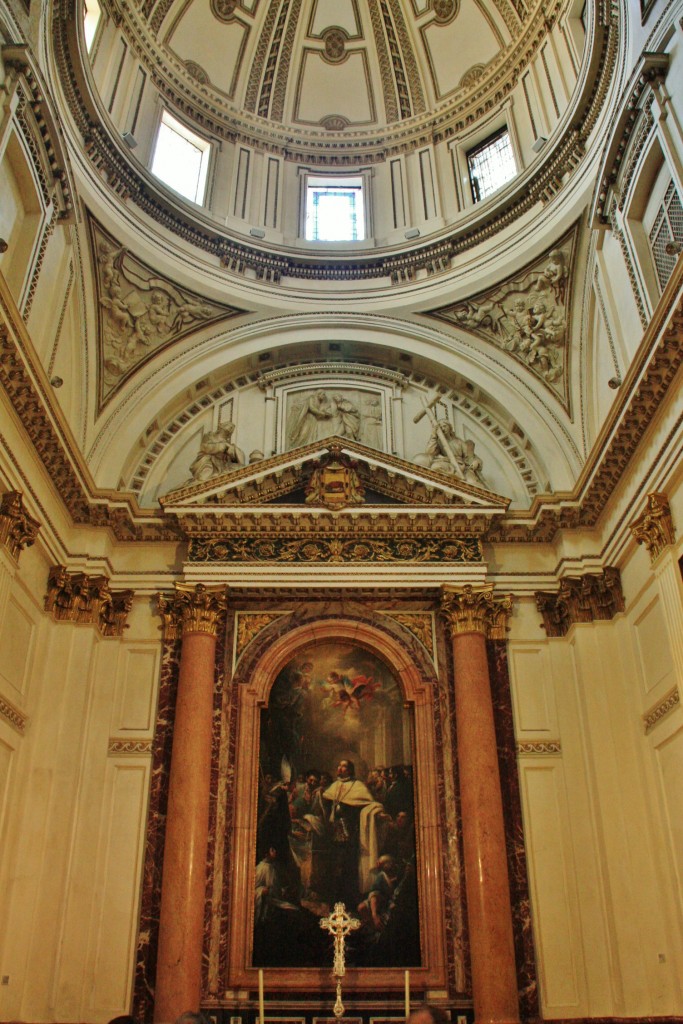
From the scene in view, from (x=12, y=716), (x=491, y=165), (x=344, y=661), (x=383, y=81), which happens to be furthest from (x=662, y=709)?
(x=383, y=81)

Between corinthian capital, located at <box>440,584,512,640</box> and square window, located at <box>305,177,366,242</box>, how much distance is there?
26.2 feet

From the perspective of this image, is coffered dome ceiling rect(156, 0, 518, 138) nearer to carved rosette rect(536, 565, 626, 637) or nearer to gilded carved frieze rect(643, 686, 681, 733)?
carved rosette rect(536, 565, 626, 637)

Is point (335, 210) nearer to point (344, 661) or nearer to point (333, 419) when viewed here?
point (333, 419)

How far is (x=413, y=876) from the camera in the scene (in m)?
12.1

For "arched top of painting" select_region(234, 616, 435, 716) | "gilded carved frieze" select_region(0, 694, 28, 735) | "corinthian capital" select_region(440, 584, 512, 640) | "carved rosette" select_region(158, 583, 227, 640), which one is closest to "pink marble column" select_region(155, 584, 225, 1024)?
"carved rosette" select_region(158, 583, 227, 640)

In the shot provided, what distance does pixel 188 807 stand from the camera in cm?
1198

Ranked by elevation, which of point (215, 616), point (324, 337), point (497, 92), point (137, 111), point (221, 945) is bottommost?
point (221, 945)

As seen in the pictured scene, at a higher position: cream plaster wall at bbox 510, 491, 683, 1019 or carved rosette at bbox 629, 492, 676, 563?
carved rosette at bbox 629, 492, 676, 563

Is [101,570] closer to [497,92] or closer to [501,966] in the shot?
[501,966]

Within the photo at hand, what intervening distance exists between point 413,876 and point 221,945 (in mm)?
2778

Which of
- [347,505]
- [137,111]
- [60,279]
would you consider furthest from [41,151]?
[347,505]

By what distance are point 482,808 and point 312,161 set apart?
13598mm

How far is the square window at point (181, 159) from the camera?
16.9m

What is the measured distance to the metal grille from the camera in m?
10.8
